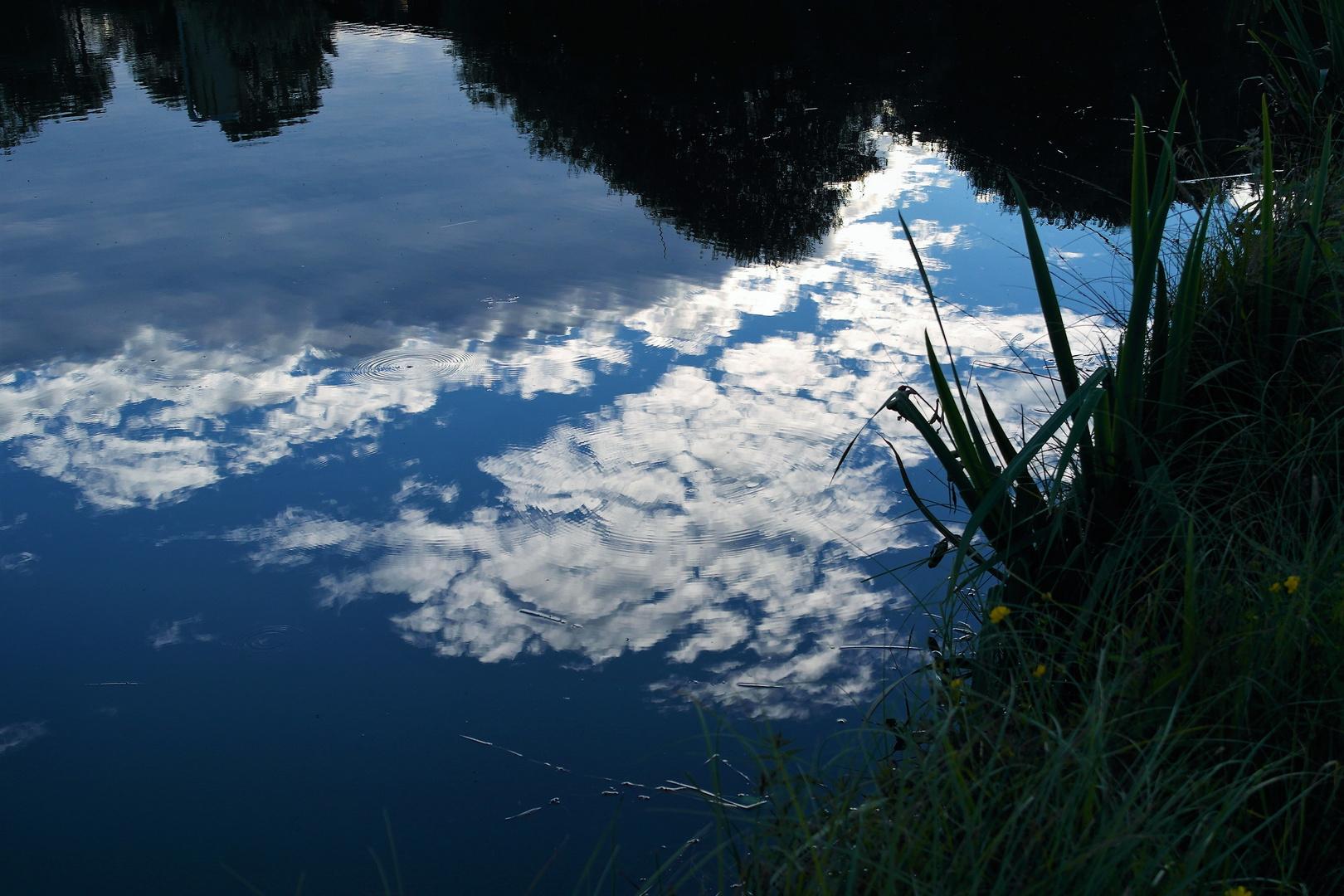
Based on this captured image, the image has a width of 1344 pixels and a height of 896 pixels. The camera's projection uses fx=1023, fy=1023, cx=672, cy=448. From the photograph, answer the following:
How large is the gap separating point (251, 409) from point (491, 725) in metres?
1.85

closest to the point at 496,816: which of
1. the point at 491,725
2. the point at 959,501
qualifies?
the point at 491,725

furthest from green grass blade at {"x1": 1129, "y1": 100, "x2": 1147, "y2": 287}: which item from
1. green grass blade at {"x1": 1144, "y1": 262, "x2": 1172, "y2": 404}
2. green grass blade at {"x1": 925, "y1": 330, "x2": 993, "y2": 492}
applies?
green grass blade at {"x1": 925, "y1": 330, "x2": 993, "y2": 492}

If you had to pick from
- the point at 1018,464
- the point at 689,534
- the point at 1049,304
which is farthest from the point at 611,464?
the point at 1018,464

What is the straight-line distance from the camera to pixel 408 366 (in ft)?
12.9

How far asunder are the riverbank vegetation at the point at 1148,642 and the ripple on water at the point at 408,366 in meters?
2.06

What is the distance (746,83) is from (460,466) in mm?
5528

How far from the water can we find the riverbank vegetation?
0.46m

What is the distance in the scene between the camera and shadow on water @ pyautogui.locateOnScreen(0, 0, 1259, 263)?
574 cm

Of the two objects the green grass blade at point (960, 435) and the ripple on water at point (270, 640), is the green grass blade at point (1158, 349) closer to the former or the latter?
the green grass blade at point (960, 435)

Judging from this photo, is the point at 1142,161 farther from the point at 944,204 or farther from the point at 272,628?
the point at 944,204

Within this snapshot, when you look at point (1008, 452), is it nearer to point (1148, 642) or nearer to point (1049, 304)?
point (1049, 304)

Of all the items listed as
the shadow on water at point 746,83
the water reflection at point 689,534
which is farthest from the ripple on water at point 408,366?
the shadow on water at point 746,83

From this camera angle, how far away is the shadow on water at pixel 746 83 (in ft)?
18.8

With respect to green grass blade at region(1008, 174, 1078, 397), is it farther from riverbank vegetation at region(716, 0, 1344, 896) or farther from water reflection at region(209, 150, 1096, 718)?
water reflection at region(209, 150, 1096, 718)
